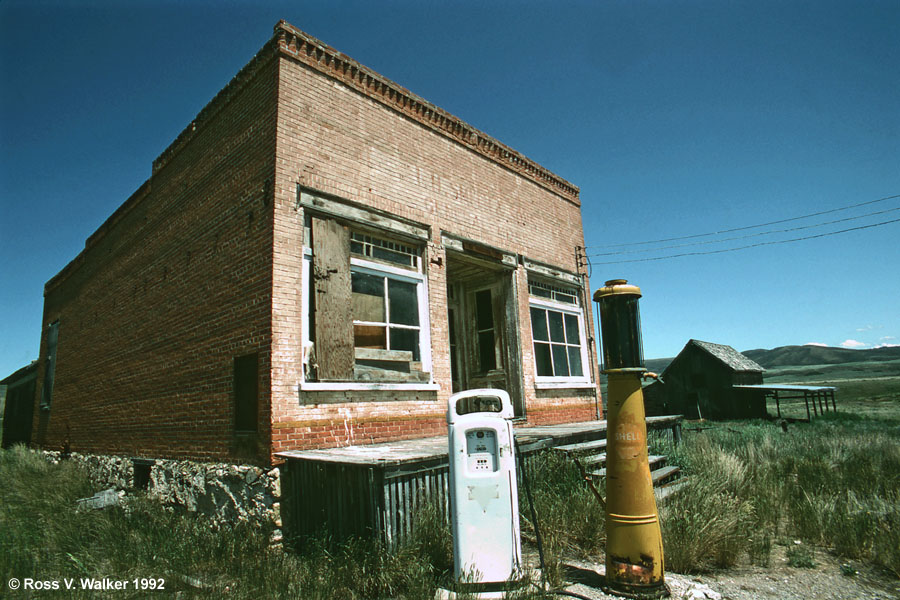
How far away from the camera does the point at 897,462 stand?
8.49m

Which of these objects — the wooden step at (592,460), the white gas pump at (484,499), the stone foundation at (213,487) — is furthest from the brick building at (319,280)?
the white gas pump at (484,499)

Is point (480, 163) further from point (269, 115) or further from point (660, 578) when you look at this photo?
point (660, 578)

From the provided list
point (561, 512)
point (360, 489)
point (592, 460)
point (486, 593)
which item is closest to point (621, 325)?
point (486, 593)

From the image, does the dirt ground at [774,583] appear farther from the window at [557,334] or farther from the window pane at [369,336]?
the window at [557,334]

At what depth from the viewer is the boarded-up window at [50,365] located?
14262 mm

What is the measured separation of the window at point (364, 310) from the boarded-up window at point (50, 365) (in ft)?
39.8

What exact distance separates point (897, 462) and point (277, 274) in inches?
411

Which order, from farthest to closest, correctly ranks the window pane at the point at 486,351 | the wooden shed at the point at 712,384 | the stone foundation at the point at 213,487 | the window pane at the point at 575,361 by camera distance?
the wooden shed at the point at 712,384 → the window pane at the point at 575,361 → the window pane at the point at 486,351 → the stone foundation at the point at 213,487

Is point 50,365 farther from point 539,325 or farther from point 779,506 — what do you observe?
point 779,506

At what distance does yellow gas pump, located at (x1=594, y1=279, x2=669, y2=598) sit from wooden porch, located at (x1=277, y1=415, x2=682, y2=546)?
1.88 metres

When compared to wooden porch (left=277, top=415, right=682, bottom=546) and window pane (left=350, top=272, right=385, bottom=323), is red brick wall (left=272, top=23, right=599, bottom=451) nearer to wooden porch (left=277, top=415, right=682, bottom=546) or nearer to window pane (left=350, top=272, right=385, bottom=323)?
wooden porch (left=277, top=415, right=682, bottom=546)

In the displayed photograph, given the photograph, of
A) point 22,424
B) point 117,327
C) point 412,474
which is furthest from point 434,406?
point 22,424

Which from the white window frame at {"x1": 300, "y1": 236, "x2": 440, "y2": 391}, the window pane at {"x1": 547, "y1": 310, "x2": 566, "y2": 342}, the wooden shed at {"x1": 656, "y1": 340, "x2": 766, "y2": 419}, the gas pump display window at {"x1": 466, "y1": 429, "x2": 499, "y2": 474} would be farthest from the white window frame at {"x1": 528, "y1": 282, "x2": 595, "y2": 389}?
the wooden shed at {"x1": 656, "y1": 340, "x2": 766, "y2": 419}

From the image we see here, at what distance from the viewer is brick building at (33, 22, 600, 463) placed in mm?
6398
